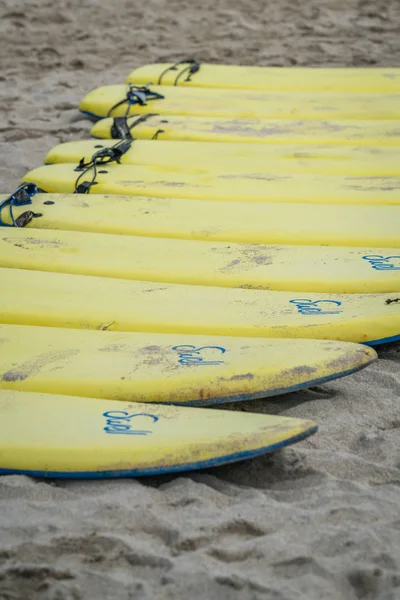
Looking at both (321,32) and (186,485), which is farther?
(321,32)

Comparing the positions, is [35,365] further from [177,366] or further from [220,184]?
[220,184]

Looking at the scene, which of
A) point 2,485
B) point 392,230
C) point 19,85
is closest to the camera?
point 2,485

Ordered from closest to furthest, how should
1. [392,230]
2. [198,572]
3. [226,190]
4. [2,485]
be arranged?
[198,572] → [2,485] → [392,230] → [226,190]

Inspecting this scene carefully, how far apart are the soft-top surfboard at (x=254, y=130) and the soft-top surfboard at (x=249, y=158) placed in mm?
141

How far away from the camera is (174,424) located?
1.95 metres

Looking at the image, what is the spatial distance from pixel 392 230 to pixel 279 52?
11.2ft

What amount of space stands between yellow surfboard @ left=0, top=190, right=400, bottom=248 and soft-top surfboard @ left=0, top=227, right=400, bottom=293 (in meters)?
0.12

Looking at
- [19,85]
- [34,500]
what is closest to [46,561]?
[34,500]

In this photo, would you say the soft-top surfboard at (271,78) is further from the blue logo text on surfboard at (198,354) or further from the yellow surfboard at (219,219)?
the blue logo text on surfboard at (198,354)

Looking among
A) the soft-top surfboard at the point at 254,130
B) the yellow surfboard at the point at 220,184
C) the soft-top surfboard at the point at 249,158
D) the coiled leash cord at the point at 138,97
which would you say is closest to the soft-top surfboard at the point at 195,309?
the yellow surfboard at the point at 220,184

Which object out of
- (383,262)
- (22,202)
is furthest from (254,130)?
(383,262)

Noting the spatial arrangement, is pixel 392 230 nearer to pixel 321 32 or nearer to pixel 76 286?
pixel 76 286

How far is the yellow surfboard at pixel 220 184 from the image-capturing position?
129 inches

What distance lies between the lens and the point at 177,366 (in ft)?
7.09
